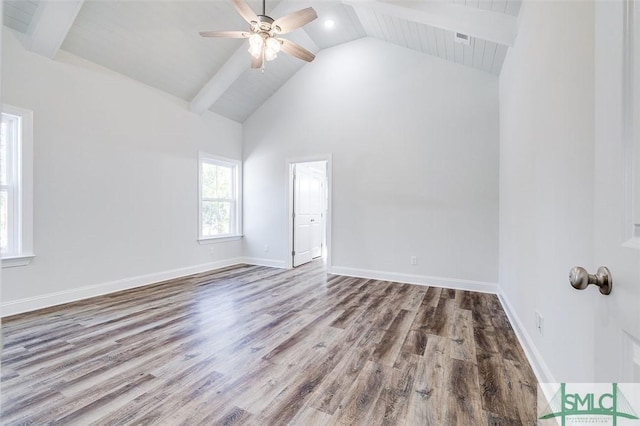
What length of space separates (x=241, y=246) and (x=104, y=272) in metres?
2.40

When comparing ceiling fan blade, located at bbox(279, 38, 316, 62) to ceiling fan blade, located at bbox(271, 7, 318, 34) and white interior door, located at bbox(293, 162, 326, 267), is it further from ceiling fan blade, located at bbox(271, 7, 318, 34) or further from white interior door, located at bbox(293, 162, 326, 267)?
white interior door, located at bbox(293, 162, 326, 267)

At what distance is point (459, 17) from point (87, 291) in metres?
5.11

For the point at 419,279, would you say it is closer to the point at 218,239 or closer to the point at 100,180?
the point at 218,239

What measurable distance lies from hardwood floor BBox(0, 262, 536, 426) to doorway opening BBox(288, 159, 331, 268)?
2.02m

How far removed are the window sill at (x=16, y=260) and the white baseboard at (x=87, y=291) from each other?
37cm

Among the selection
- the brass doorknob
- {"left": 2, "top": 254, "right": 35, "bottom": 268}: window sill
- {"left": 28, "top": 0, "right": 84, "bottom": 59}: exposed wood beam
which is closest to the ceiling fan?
{"left": 28, "top": 0, "right": 84, "bottom": 59}: exposed wood beam

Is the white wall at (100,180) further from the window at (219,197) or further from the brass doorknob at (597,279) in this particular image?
the brass doorknob at (597,279)

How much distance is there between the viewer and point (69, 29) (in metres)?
3.08

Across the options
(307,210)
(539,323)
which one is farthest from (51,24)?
(539,323)

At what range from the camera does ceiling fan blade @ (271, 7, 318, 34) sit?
2619mm

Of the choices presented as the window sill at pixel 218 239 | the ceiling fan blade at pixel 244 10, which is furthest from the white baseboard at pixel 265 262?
the ceiling fan blade at pixel 244 10

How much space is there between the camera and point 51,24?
2.86 meters

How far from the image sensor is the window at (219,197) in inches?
200

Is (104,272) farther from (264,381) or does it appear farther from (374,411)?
(374,411)
